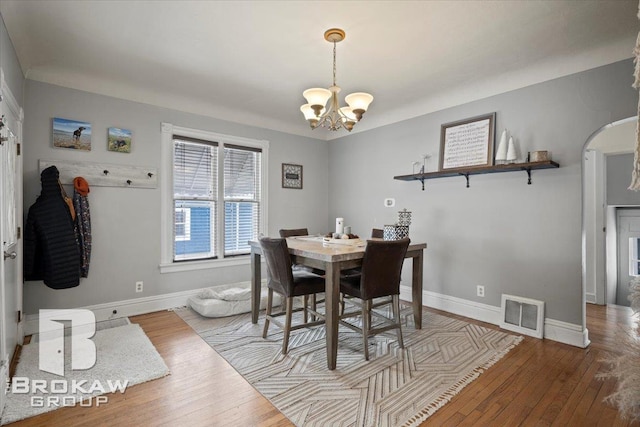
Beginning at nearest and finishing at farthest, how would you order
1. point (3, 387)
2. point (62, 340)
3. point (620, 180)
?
point (3, 387) → point (62, 340) → point (620, 180)

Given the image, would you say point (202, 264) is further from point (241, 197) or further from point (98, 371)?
point (98, 371)

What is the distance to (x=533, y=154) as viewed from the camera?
2.92m

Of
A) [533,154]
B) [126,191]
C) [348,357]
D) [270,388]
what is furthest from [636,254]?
[126,191]

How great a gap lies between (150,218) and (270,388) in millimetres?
2520

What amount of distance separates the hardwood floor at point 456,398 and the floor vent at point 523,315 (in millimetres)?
298

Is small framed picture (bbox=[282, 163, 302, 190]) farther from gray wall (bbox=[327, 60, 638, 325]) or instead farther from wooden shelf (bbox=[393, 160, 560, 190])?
wooden shelf (bbox=[393, 160, 560, 190])

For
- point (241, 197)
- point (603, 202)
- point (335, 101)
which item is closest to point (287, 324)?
point (335, 101)

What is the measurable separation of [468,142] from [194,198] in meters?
3.37

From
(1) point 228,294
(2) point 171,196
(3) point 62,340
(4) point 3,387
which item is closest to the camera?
(4) point 3,387

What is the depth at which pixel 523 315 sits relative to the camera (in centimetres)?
308

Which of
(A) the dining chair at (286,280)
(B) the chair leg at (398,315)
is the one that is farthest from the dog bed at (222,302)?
(B) the chair leg at (398,315)

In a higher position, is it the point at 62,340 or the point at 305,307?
the point at 305,307

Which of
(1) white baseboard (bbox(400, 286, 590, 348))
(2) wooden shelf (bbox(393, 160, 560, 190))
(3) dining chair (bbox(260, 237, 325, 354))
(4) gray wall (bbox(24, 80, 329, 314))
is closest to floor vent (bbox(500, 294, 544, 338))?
(1) white baseboard (bbox(400, 286, 590, 348))

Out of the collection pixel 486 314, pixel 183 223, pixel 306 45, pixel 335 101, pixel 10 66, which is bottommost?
pixel 486 314
